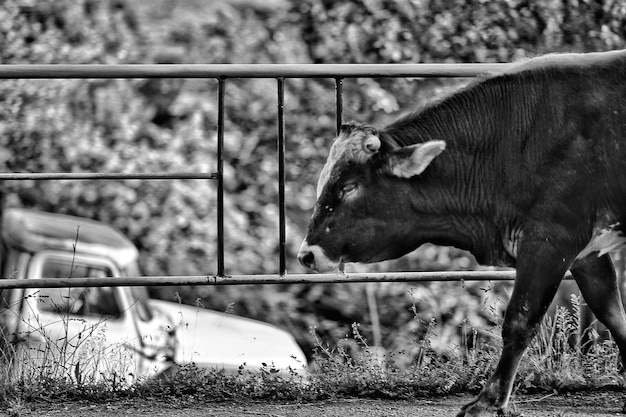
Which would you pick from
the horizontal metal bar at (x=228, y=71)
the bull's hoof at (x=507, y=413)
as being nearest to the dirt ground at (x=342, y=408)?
the bull's hoof at (x=507, y=413)

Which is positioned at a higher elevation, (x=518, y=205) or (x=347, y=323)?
(x=518, y=205)

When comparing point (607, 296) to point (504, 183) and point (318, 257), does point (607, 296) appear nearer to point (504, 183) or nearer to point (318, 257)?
point (504, 183)

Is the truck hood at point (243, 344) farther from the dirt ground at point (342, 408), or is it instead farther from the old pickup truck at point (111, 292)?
the dirt ground at point (342, 408)

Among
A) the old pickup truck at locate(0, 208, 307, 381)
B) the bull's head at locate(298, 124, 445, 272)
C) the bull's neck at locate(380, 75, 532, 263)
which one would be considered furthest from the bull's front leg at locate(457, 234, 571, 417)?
the old pickup truck at locate(0, 208, 307, 381)

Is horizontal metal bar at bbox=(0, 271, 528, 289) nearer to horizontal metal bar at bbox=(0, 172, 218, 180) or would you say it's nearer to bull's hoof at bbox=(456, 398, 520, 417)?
horizontal metal bar at bbox=(0, 172, 218, 180)

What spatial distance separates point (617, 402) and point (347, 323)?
3742mm

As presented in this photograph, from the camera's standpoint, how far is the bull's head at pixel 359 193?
371 cm

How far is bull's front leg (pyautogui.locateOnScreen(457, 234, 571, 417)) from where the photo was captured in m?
3.55

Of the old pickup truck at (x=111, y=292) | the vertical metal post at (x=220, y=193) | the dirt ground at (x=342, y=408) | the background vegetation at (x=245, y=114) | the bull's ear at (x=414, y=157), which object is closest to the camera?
the bull's ear at (x=414, y=157)

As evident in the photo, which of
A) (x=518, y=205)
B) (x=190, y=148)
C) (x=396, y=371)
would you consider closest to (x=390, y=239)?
(x=518, y=205)

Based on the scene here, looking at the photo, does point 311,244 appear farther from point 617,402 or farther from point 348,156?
point 617,402

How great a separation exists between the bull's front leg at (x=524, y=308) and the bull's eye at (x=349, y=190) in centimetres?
59

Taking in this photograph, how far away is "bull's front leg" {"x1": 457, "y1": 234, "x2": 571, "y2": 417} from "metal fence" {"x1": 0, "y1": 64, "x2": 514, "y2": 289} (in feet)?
2.02

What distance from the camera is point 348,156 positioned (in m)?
3.72
